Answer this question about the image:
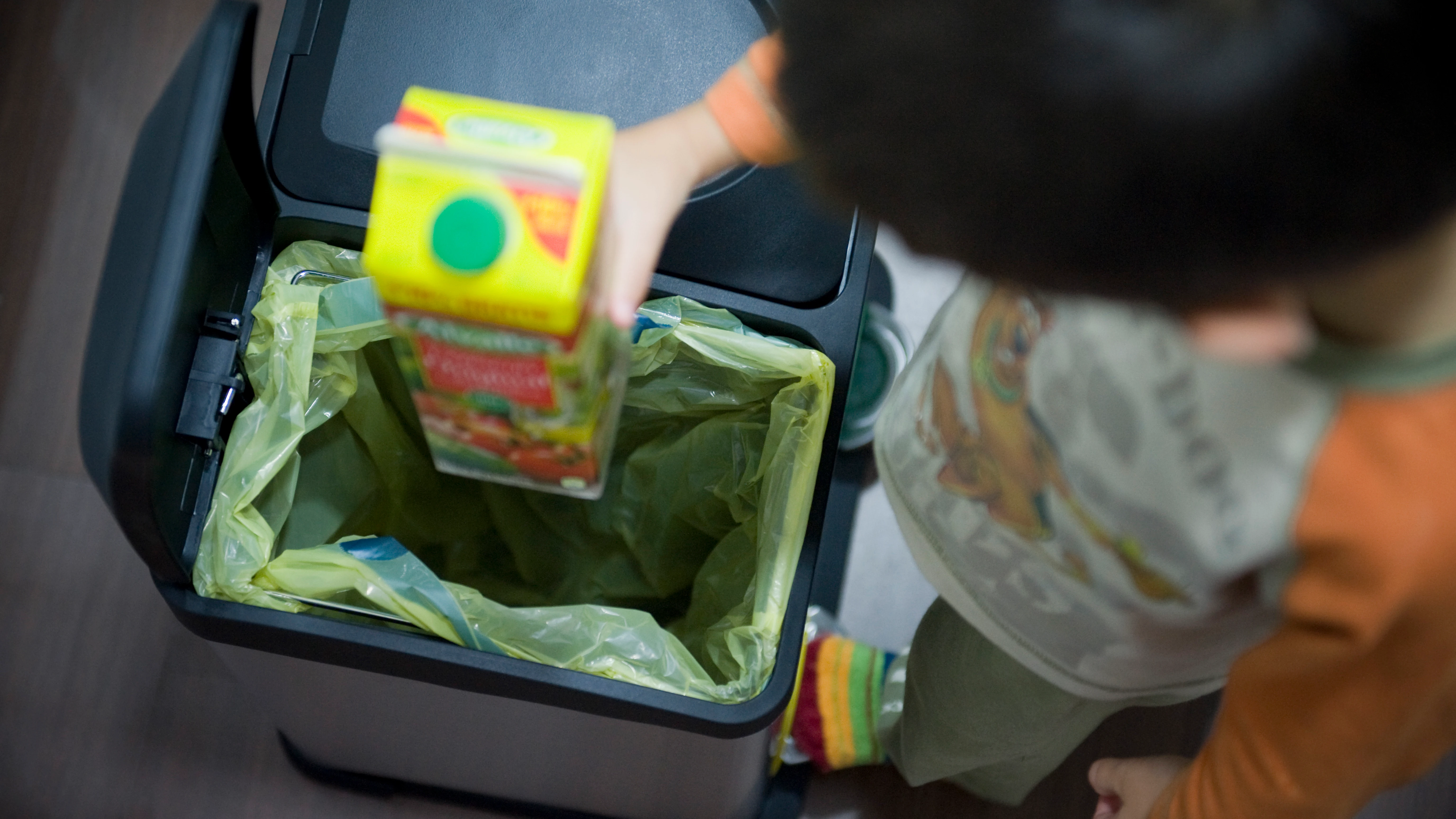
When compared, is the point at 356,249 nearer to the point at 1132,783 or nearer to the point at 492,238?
the point at 492,238

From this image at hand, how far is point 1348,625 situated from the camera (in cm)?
36

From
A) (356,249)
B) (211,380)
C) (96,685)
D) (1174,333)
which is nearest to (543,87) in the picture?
(356,249)

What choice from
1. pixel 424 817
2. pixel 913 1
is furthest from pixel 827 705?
pixel 913 1

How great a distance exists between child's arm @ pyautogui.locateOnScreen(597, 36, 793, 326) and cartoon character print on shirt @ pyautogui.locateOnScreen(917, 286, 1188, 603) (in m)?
0.12

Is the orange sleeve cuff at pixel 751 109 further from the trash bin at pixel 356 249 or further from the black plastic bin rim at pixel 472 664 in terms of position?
the black plastic bin rim at pixel 472 664

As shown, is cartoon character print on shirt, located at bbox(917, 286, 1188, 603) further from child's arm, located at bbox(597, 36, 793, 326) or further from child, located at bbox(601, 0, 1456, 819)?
child's arm, located at bbox(597, 36, 793, 326)

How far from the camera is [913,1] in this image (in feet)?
0.90

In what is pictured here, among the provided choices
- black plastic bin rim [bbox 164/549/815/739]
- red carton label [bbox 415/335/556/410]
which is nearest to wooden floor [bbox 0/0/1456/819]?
black plastic bin rim [bbox 164/549/815/739]

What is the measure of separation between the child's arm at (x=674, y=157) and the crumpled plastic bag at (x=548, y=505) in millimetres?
128

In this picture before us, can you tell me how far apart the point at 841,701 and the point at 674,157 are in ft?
1.79

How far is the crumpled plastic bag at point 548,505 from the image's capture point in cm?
55

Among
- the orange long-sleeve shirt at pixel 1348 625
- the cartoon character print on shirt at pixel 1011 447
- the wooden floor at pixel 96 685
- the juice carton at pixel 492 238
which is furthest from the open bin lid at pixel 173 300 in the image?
the wooden floor at pixel 96 685

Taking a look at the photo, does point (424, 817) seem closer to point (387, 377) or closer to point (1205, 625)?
point (387, 377)

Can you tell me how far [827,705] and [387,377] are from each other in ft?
1.44
